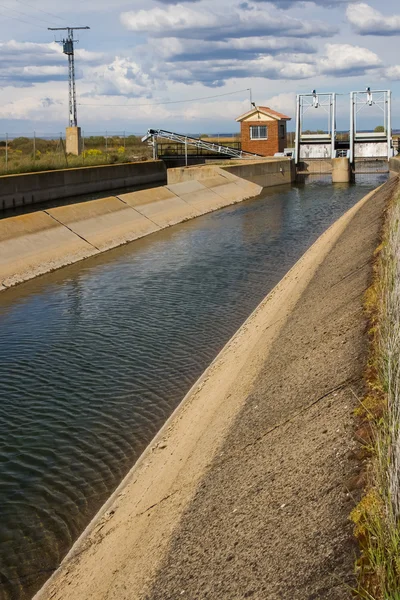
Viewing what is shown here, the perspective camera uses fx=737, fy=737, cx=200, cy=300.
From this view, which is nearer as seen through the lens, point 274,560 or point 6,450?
point 274,560

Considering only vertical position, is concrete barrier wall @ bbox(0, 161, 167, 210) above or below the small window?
below

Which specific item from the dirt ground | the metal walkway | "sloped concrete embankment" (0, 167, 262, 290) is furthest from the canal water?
the metal walkway

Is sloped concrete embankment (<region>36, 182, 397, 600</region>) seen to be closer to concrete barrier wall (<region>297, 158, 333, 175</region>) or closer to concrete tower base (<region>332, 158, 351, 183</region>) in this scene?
concrete tower base (<region>332, 158, 351, 183</region>)

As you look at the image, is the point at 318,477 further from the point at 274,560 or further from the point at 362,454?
the point at 274,560

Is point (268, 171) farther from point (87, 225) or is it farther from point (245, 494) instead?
point (245, 494)

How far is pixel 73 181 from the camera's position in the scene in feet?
159

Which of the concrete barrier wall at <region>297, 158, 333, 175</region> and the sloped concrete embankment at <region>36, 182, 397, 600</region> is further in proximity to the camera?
the concrete barrier wall at <region>297, 158, 333, 175</region>

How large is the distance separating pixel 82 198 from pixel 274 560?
143 feet

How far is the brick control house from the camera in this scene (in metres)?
69.5

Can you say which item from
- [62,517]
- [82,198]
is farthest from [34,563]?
[82,198]

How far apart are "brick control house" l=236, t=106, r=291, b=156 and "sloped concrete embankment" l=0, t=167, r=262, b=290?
2466 cm

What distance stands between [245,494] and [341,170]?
174 ft

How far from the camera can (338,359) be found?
10.3 metres

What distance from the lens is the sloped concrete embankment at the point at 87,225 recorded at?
25156 mm
